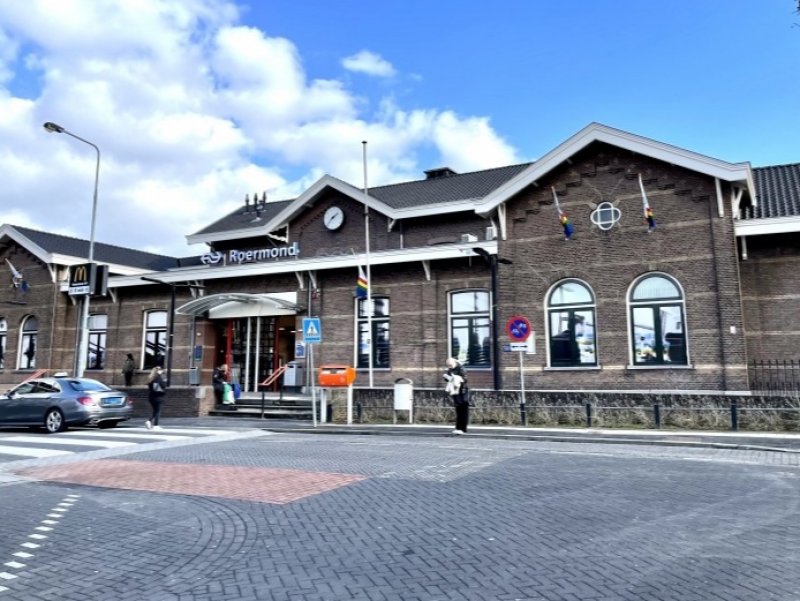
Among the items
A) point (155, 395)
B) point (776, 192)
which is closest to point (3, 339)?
point (155, 395)

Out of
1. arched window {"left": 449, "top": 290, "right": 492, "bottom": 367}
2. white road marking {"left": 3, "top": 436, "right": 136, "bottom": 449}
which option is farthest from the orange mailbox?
white road marking {"left": 3, "top": 436, "right": 136, "bottom": 449}

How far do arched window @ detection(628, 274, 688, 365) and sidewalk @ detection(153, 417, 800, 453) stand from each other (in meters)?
3.86

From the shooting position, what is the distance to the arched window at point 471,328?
2075 centimetres

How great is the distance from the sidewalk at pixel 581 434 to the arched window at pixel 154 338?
9.91 metres

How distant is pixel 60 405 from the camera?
16375 millimetres

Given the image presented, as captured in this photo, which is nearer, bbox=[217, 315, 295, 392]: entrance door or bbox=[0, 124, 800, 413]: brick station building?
bbox=[0, 124, 800, 413]: brick station building

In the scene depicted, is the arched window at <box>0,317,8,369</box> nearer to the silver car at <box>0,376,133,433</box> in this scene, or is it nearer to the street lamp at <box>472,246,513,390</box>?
the silver car at <box>0,376,133,433</box>

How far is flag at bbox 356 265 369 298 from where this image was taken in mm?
20998

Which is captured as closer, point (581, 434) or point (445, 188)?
point (581, 434)

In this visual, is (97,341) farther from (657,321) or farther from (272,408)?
(657,321)

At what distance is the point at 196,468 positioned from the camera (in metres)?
10.1

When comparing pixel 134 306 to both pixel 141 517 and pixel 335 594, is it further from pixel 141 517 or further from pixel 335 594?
pixel 335 594

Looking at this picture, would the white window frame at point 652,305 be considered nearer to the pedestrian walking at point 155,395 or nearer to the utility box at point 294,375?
the utility box at point 294,375

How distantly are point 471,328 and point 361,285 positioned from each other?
4.03 m
